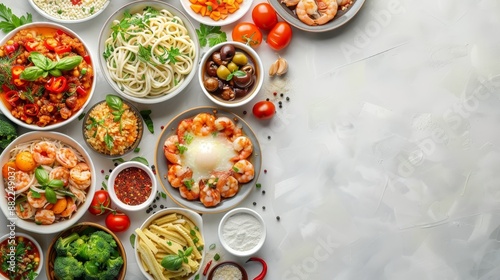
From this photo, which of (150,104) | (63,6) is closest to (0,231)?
(150,104)

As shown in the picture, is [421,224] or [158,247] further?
[421,224]

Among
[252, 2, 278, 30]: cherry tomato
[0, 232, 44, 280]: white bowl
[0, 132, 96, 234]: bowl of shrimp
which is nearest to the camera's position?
[0, 132, 96, 234]: bowl of shrimp

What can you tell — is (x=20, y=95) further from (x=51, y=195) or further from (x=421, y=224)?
(x=421, y=224)

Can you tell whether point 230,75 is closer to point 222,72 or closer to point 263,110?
point 222,72

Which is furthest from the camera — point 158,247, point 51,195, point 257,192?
point 257,192

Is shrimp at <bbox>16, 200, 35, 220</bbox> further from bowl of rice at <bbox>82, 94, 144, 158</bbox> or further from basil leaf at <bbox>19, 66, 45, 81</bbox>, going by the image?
basil leaf at <bbox>19, 66, 45, 81</bbox>

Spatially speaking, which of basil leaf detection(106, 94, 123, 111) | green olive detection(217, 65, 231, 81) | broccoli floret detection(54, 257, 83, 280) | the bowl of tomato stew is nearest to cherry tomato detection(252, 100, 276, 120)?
green olive detection(217, 65, 231, 81)

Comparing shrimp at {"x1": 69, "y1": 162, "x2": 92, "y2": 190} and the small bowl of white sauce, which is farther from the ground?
shrimp at {"x1": 69, "y1": 162, "x2": 92, "y2": 190}
